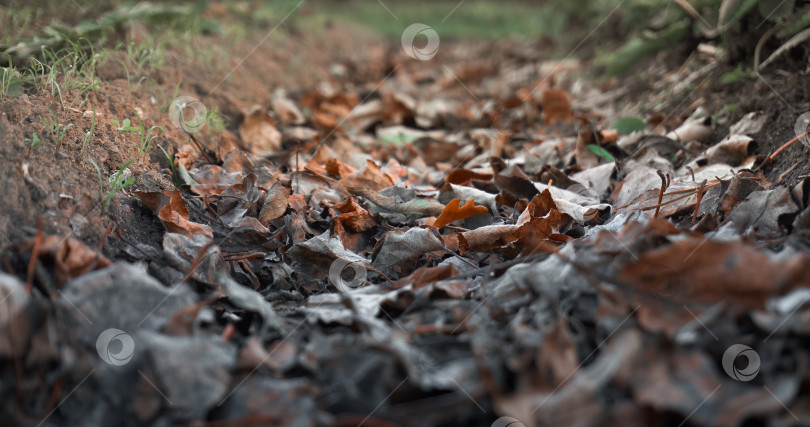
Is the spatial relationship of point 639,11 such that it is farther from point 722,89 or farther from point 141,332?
point 141,332

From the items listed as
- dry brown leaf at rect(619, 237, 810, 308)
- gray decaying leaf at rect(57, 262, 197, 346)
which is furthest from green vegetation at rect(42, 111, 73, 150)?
dry brown leaf at rect(619, 237, 810, 308)

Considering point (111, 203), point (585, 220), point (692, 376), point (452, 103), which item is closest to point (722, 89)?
point (585, 220)

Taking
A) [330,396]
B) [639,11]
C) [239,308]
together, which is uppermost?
[639,11]

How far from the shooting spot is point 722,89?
2.44 metres

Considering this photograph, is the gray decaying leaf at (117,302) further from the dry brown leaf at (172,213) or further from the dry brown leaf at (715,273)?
the dry brown leaf at (715,273)

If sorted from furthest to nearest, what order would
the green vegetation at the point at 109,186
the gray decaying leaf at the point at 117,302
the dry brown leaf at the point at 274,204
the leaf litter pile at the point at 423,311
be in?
the dry brown leaf at the point at 274,204
the green vegetation at the point at 109,186
the gray decaying leaf at the point at 117,302
the leaf litter pile at the point at 423,311

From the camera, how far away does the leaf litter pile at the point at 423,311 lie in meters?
0.94

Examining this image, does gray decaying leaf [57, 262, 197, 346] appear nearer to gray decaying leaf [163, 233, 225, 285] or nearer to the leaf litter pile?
the leaf litter pile

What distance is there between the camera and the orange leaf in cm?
163

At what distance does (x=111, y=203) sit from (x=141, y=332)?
0.60m

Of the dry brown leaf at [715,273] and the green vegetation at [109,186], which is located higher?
the green vegetation at [109,186]

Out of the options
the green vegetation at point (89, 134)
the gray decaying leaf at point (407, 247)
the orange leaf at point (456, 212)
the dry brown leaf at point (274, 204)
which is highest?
the green vegetation at point (89, 134)

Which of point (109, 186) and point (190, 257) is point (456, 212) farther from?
point (109, 186)

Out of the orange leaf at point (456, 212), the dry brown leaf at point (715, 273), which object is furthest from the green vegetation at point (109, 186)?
the dry brown leaf at point (715, 273)
